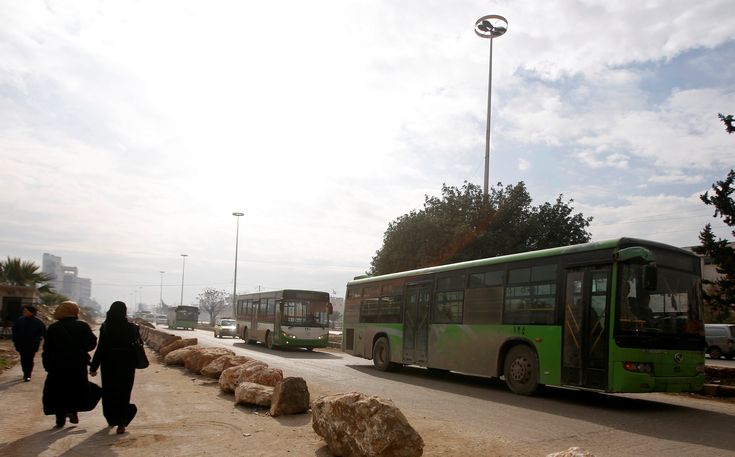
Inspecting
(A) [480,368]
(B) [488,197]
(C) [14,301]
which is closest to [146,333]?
(C) [14,301]

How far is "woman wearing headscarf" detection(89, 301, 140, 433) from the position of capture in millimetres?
7371

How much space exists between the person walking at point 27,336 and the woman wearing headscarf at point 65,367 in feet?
18.5

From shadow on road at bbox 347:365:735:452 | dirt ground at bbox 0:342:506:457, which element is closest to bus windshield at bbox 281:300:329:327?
shadow on road at bbox 347:365:735:452

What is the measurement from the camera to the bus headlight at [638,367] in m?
9.70

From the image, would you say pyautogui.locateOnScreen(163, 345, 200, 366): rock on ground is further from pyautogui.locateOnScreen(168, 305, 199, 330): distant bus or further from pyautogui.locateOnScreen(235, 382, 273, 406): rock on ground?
pyautogui.locateOnScreen(168, 305, 199, 330): distant bus

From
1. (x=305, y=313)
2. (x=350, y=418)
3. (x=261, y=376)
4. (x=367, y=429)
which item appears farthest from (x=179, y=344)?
(x=367, y=429)

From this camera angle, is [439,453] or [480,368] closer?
[439,453]

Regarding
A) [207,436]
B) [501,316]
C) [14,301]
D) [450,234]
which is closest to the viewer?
[207,436]

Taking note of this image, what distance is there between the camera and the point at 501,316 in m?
12.6

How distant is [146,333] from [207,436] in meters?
23.8

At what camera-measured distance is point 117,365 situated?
7406 millimetres

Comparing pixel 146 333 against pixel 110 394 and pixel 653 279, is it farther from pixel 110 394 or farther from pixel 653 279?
pixel 653 279

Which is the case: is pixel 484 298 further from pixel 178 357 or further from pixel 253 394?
pixel 178 357

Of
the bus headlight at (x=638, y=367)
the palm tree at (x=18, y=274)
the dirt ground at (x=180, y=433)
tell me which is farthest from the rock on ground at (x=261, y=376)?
the palm tree at (x=18, y=274)
